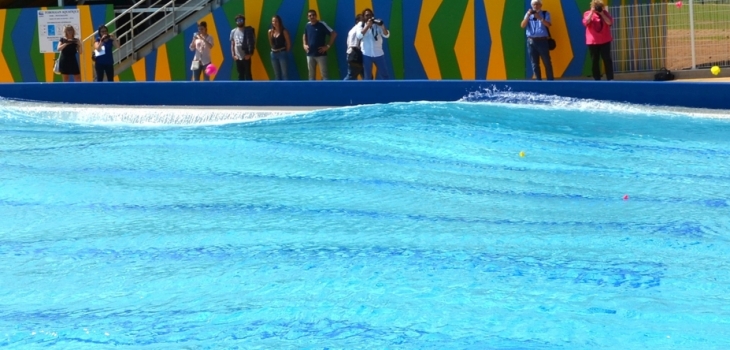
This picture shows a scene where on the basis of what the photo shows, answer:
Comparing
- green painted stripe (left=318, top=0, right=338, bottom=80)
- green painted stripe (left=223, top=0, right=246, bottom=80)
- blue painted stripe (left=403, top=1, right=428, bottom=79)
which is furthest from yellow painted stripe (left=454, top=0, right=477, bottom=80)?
green painted stripe (left=223, top=0, right=246, bottom=80)

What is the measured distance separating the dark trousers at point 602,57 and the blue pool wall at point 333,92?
6.89ft

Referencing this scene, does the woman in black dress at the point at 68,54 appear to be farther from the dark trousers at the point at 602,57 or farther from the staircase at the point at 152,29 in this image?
the dark trousers at the point at 602,57

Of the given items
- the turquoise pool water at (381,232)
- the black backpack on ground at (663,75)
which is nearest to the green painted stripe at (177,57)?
the turquoise pool water at (381,232)

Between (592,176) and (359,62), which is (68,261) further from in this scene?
(359,62)

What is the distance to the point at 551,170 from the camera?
357 inches

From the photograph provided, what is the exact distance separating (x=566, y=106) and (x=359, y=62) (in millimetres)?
4287

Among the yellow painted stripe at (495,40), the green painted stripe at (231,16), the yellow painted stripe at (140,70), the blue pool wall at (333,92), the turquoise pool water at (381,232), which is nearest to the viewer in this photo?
the turquoise pool water at (381,232)

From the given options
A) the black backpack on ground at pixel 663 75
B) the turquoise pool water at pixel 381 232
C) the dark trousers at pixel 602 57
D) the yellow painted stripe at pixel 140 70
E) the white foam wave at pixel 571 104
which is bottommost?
the turquoise pool water at pixel 381 232

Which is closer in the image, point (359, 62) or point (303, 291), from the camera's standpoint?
point (303, 291)

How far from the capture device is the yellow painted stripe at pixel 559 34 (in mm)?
15320

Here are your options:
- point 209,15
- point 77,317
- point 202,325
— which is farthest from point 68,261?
point 209,15

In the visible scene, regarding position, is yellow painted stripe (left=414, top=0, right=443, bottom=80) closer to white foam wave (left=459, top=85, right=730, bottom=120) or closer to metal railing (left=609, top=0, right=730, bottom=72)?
metal railing (left=609, top=0, right=730, bottom=72)

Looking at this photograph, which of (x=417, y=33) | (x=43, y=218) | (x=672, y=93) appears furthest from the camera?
(x=417, y=33)

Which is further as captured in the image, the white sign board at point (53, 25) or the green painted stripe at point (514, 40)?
the white sign board at point (53, 25)
